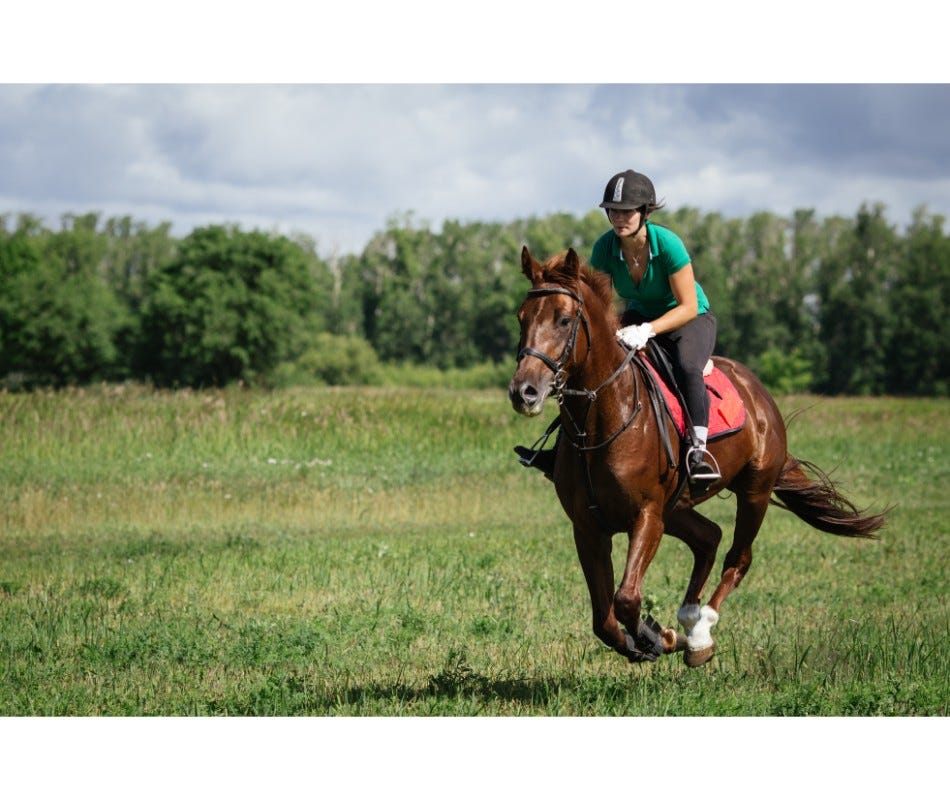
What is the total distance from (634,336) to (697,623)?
6.87 feet

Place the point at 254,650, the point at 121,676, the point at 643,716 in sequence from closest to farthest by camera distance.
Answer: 1. the point at 643,716
2. the point at 121,676
3. the point at 254,650

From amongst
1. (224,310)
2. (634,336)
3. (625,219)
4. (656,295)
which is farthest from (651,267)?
(224,310)

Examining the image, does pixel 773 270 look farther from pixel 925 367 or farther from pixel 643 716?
pixel 643 716

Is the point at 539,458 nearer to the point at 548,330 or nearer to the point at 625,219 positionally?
the point at 548,330

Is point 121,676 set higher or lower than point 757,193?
lower

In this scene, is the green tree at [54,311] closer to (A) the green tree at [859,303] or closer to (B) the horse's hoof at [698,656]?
(A) the green tree at [859,303]

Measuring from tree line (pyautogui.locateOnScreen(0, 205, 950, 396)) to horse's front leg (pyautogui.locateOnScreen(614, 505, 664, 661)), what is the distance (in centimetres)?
4526

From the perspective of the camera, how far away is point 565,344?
5.59 metres

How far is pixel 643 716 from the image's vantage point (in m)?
5.93

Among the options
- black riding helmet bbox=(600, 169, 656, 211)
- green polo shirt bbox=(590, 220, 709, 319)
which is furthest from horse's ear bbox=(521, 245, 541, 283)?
green polo shirt bbox=(590, 220, 709, 319)

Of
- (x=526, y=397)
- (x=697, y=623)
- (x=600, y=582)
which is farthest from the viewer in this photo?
(x=697, y=623)

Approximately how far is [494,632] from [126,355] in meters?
61.1

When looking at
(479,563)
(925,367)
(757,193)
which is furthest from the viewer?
(925,367)
